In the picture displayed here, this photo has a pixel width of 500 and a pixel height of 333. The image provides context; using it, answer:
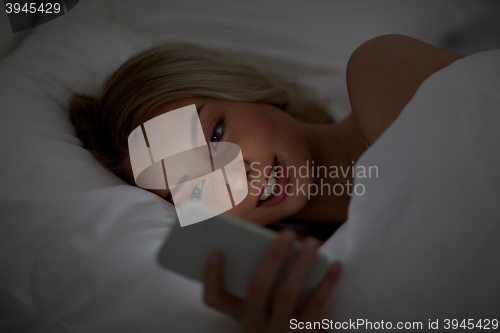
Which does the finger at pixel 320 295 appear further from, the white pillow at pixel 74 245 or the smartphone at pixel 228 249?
the white pillow at pixel 74 245

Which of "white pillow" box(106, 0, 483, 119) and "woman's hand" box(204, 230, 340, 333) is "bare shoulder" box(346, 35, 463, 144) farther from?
"woman's hand" box(204, 230, 340, 333)

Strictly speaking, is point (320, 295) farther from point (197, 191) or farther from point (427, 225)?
point (197, 191)

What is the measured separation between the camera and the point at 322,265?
390 millimetres

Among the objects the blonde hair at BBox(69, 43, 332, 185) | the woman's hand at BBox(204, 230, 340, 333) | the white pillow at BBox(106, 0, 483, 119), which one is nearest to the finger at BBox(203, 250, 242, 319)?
the woman's hand at BBox(204, 230, 340, 333)

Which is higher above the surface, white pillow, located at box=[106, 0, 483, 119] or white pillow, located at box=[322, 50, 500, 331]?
white pillow, located at box=[106, 0, 483, 119]

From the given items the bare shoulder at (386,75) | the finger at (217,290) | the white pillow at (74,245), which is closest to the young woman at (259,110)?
the bare shoulder at (386,75)

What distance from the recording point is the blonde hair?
0.71 metres

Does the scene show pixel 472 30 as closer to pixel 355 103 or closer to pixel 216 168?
pixel 355 103

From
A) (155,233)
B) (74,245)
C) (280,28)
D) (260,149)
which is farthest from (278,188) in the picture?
(280,28)

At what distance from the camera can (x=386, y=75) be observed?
65cm

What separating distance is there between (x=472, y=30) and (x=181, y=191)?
0.90 meters

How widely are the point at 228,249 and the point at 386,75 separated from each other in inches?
19.7

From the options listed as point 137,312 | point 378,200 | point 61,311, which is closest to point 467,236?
point 378,200

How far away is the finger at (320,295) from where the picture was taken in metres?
0.40
